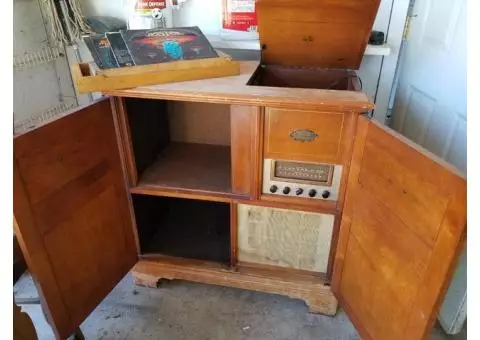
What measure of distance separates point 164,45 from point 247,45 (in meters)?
0.37

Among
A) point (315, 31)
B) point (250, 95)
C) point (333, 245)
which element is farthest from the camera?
point (333, 245)

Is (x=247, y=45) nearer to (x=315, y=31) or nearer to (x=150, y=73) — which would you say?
(x=315, y=31)

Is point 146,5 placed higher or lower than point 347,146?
higher

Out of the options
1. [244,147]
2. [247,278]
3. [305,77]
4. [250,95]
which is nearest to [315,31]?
[305,77]

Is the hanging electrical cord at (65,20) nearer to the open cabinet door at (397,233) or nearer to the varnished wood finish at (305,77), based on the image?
the varnished wood finish at (305,77)

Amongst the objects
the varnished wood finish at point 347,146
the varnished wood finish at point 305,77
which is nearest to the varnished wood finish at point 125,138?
the varnished wood finish at point 305,77

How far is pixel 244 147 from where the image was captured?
1144 mm

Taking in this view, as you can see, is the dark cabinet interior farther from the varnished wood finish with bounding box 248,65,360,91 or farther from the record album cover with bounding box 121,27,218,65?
the varnished wood finish with bounding box 248,65,360,91

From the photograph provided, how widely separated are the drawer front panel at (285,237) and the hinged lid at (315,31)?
558mm

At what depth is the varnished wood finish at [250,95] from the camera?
3.24ft

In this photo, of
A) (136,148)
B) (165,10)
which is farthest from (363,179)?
(165,10)

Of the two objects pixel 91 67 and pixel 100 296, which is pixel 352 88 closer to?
pixel 91 67

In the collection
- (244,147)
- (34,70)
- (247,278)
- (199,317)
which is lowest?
(199,317)

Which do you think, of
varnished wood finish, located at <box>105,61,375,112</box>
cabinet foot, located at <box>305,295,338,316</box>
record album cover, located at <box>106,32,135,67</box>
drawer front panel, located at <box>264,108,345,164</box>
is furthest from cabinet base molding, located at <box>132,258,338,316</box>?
record album cover, located at <box>106,32,135,67</box>
